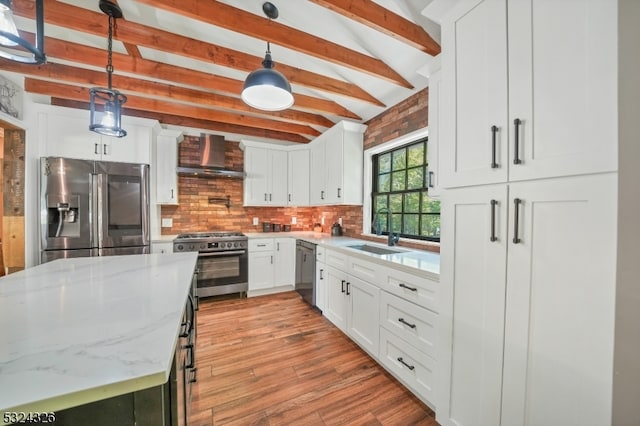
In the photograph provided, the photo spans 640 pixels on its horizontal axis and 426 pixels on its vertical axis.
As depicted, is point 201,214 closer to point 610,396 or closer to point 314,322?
point 314,322

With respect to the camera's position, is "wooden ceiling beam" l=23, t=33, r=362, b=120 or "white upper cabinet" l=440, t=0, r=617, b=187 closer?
"white upper cabinet" l=440, t=0, r=617, b=187

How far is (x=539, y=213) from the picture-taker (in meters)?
1.01

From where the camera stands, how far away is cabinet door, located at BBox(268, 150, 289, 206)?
414 centimetres

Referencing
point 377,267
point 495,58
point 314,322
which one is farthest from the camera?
point 314,322

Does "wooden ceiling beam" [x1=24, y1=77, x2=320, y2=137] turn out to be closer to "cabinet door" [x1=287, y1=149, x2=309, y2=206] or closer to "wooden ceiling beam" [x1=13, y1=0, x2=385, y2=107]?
"cabinet door" [x1=287, y1=149, x2=309, y2=206]

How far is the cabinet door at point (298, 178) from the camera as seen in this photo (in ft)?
13.6

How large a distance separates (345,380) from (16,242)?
3618 mm

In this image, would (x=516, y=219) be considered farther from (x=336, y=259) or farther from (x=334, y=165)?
(x=334, y=165)

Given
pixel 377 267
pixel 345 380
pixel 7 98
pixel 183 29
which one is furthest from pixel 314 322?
pixel 7 98

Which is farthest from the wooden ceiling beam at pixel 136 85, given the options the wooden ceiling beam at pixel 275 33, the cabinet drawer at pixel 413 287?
the cabinet drawer at pixel 413 287

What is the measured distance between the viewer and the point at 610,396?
0.83 m

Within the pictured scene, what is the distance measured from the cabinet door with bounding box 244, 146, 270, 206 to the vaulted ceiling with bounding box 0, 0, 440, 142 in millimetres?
897

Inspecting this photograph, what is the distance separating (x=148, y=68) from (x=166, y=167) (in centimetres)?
142

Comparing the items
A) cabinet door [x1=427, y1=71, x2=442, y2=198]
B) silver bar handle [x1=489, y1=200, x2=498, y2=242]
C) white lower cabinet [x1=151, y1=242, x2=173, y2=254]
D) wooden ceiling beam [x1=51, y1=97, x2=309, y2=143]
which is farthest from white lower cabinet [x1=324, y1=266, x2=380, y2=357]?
wooden ceiling beam [x1=51, y1=97, x2=309, y2=143]
